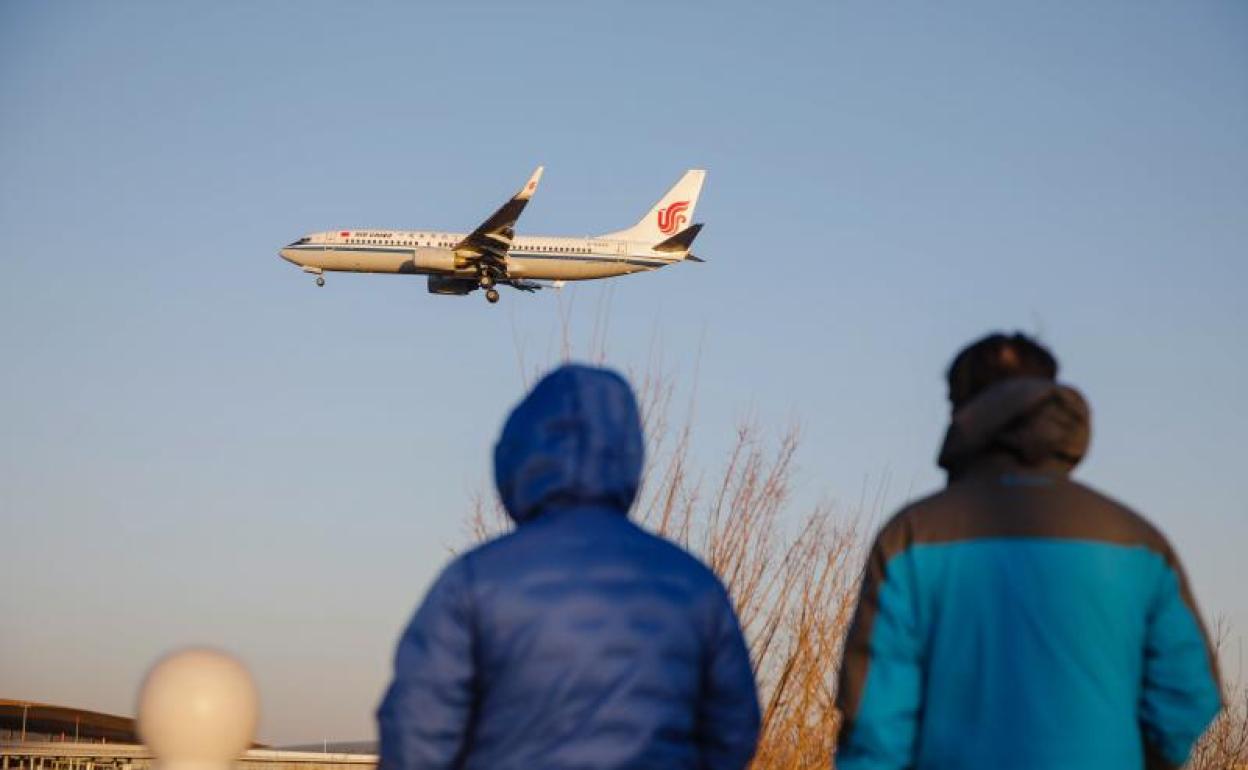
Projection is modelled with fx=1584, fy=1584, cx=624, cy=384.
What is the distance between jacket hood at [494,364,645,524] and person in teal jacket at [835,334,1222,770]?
527 millimetres

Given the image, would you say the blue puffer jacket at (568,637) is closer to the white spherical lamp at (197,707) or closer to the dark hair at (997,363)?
the white spherical lamp at (197,707)

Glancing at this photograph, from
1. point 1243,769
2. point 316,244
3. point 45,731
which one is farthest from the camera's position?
point 45,731

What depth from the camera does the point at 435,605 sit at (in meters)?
2.47

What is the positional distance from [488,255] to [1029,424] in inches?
1346

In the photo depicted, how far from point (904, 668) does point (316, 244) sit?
1499 inches

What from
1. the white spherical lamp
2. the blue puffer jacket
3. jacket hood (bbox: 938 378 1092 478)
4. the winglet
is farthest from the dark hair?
the winglet

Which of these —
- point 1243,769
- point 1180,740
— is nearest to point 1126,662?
point 1180,740

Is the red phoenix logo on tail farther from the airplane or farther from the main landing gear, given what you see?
the main landing gear

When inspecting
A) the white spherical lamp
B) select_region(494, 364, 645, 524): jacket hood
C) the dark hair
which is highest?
the dark hair

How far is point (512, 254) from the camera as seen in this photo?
38000 mm

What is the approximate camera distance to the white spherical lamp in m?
2.06

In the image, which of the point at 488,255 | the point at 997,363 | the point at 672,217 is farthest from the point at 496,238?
the point at 997,363

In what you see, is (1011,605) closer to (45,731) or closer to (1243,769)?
(1243,769)

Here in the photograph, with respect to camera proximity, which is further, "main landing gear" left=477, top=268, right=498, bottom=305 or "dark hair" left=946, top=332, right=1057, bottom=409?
"main landing gear" left=477, top=268, right=498, bottom=305
